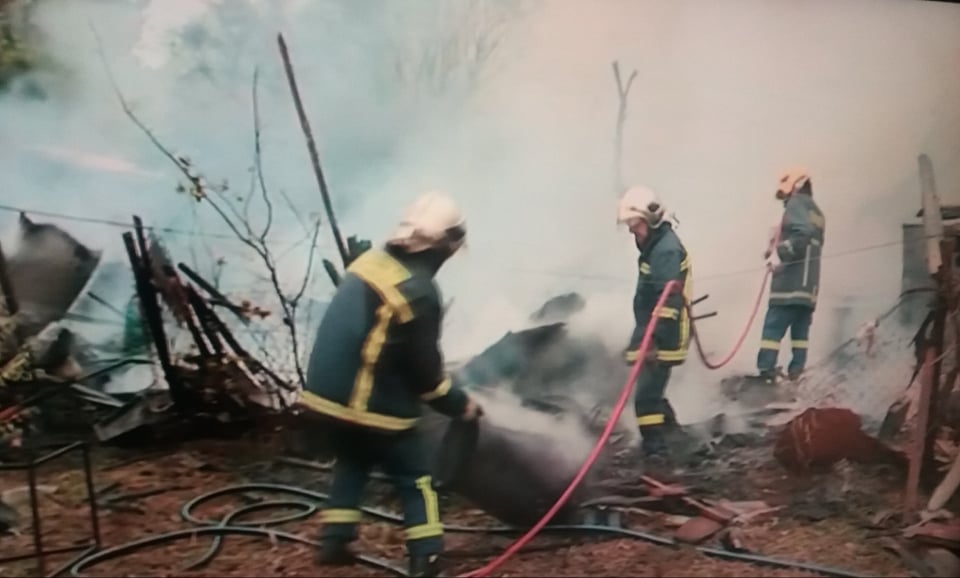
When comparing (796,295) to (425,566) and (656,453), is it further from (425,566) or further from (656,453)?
(425,566)

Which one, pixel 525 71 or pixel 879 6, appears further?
pixel 879 6

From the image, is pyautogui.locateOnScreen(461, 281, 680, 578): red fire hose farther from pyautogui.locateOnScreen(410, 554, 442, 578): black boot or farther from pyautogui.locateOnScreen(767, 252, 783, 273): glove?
pyautogui.locateOnScreen(767, 252, 783, 273): glove

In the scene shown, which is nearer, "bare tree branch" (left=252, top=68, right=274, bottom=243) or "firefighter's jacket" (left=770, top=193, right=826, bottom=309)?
"bare tree branch" (left=252, top=68, right=274, bottom=243)

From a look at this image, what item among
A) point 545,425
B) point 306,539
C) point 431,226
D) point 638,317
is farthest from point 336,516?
point 638,317

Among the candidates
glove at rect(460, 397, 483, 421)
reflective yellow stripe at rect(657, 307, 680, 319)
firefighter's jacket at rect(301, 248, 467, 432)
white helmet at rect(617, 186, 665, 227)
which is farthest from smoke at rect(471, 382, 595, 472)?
white helmet at rect(617, 186, 665, 227)

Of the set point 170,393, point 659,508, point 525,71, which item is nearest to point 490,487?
point 659,508

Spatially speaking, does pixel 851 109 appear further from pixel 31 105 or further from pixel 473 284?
pixel 31 105

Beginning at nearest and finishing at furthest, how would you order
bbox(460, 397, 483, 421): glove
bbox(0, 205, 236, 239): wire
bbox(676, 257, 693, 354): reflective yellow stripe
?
bbox(0, 205, 236, 239): wire → bbox(460, 397, 483, 421): glove → bbox(676, 257, 693, 354): reflective yellow stripe
